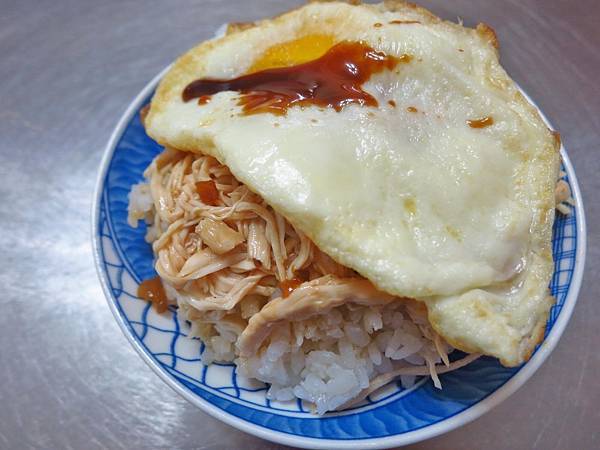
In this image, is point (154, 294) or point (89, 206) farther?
point (89, 206)

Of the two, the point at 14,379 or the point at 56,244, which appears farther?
the point at 56,244

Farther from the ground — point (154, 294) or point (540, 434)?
point (154, 294)

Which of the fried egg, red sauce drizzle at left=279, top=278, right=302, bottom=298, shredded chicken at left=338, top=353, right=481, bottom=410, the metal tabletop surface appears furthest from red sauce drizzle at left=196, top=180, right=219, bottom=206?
the metal tabletop surface

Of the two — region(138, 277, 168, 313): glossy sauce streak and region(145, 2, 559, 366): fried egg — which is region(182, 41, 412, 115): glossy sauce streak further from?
region(138, 277, 168, 313): glossy sauce streak

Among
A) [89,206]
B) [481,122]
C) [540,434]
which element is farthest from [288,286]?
[89,206]

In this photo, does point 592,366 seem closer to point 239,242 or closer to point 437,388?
point 437,388

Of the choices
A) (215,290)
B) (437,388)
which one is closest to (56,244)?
Answer: (215,290)

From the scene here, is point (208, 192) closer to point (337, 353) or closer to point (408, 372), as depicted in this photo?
point (337, 353)
